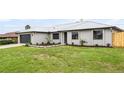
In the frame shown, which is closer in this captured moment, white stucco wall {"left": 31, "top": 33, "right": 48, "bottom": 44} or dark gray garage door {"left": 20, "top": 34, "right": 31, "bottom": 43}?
dark gray garage door {"left": 20, "top": 34, "right": 31, "bottom": 43}

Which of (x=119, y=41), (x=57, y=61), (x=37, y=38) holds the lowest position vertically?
(x=57, y=61)

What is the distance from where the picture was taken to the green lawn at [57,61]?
6695 millimetres

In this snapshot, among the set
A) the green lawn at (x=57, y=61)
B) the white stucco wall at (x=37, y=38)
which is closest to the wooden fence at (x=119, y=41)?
the green lawn at (x=57, y=61)

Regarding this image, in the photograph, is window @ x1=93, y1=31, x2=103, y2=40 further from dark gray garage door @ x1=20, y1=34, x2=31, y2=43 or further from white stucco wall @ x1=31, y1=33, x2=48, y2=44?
dark gray garage door @ x1=20, y1=34, x2=31, y2=43

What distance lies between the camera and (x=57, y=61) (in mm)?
7102

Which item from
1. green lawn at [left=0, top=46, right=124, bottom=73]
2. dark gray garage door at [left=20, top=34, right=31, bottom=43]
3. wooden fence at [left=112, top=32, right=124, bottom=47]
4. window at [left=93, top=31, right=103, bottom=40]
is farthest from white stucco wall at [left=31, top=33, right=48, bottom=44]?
window at [left=93, top=31, right=103, bottom=40]

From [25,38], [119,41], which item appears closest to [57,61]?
[25,38]

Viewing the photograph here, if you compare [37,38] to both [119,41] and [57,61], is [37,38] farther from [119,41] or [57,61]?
[119,41]

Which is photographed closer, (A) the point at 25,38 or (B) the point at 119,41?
(B) the point at 119,41

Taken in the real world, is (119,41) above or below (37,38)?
below

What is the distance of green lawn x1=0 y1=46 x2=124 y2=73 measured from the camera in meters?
6.70

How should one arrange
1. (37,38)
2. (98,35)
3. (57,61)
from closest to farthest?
(57,61) → (37,38) → (98,35)
